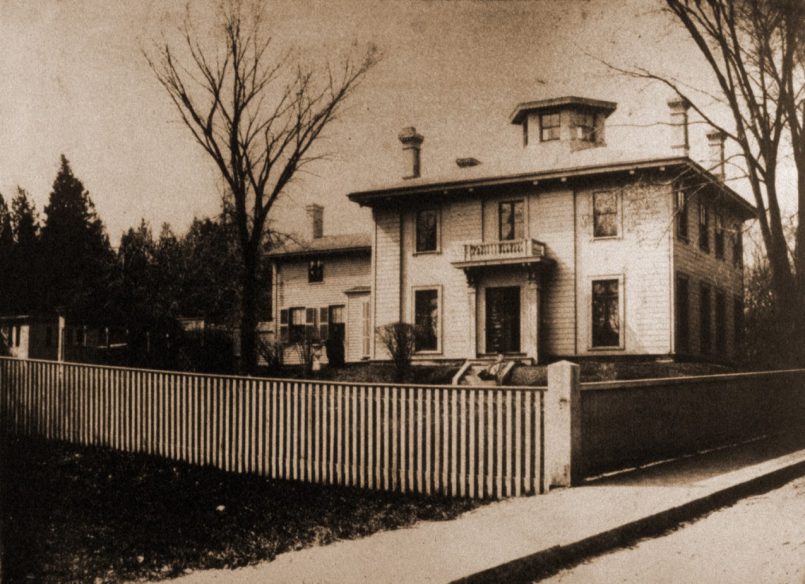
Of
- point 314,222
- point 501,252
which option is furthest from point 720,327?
point 314,222

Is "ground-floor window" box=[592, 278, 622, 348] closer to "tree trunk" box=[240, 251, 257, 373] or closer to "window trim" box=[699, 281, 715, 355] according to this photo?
"window trim" box=[699, 281, 715, 355]

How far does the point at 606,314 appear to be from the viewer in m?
24.1

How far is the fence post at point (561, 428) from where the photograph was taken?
26.4ft

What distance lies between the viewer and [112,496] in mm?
7949

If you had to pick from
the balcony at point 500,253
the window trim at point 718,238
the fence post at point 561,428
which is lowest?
the fence post at point 561,428

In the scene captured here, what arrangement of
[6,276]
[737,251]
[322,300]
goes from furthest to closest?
[322,300], [737,251], [6,276]

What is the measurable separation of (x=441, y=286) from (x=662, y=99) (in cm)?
1271

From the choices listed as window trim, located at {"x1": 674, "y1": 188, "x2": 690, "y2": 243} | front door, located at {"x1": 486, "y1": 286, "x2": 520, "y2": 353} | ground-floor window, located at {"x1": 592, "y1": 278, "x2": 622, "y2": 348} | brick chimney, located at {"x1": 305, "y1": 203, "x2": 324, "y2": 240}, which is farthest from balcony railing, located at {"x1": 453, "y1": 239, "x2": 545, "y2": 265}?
brick chimney, located at {"x1": 305, "y1": 203, "x2": 324, "y2": 240}

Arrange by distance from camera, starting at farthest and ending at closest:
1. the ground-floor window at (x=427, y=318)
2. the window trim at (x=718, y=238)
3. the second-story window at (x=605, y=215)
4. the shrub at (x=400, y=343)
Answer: the window trim at (x=718, y=238) < the ground-floor window at (x=427, y=318) < the shrub at (x=400, y=343) < the second-story window at (x=605, y=215)

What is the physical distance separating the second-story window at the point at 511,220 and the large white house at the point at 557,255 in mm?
34

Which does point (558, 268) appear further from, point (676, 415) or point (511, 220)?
point (676, 415)

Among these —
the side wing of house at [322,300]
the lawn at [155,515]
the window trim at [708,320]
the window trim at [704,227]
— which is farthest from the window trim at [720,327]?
the lawn at [155,515]

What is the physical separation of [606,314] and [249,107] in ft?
39.8

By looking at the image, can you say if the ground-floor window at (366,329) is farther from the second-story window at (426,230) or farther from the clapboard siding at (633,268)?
the clapboard siding at (633,268)
